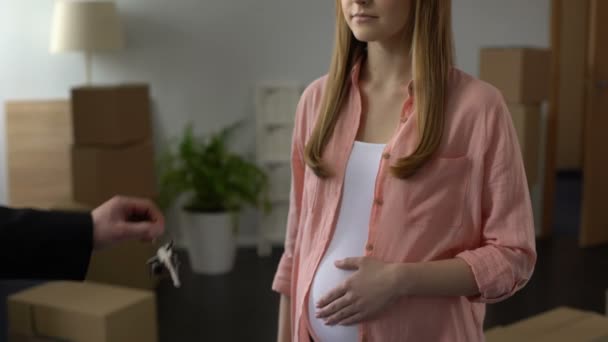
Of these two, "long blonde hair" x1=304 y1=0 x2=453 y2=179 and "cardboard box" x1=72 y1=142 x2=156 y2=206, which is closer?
"long blonde hair" x1=304 y1=0 x2=453 y2=179

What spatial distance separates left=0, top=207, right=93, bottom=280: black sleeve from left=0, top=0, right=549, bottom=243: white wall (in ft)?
12.0

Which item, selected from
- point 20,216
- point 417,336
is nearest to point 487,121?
point 417,336

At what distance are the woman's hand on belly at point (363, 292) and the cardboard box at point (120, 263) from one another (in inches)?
95.9

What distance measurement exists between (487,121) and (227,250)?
3.42 m

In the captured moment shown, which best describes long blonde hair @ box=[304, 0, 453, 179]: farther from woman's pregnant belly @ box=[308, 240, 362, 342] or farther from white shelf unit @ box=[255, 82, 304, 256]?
white shelf unit @ box=[255, 82, 304, 256]

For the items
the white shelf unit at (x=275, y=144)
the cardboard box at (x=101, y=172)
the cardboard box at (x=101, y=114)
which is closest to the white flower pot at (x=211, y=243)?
the white shelf unit at (x=275, y=144)

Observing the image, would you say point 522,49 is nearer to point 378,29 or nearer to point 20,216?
point 378,29

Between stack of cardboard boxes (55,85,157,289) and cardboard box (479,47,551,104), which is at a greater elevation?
cardboard box (479,47,551,104)

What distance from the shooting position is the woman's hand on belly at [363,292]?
1205 millimetres

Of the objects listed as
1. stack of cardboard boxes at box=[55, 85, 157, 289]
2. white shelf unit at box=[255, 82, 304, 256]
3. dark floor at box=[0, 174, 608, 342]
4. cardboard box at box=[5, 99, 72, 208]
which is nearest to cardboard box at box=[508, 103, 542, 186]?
dark floor at box=[0, 174, 608, 342]

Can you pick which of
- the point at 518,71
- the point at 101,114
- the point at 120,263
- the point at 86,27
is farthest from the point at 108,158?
the point at 518,71

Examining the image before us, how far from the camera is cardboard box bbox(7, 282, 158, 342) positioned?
2.54 m

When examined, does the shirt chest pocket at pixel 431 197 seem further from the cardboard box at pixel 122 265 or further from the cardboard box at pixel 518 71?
the cardboard box at pixel 518 71

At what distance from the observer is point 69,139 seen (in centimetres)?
485
